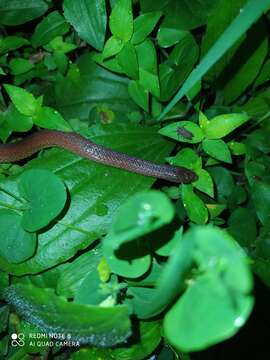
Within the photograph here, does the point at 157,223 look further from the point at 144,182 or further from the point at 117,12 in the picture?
the point at 117,12

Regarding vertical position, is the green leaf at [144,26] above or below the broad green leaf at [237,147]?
above

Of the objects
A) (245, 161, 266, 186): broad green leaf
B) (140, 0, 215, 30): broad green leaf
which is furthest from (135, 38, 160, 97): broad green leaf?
(245, 161, 266, 186): broad green leaf

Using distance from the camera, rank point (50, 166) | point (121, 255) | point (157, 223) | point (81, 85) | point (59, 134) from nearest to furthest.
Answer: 1. point (157, 223)
2. point (121, 255)
3. point (50, 166)
4. point (59, 134)
5. point (81, 85)

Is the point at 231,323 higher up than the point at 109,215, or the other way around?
the point at 231,323

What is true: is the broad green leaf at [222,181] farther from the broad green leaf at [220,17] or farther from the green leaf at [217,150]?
the broad green leaf at [220,17]

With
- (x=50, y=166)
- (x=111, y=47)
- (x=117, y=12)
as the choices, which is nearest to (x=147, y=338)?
(x=50, y=166)

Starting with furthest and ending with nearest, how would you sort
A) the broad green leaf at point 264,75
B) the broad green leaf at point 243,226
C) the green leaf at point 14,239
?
the broad green leaf at point 264,75 < the broad green leaf at point 243,226 < the green leaf at point 14,239

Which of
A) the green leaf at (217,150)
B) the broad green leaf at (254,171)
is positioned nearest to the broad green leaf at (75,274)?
the green leaf at (217,150)
